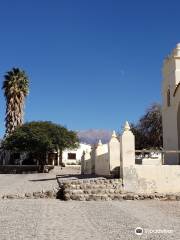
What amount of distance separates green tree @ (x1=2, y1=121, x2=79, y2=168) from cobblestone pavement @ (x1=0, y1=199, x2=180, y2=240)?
1434 inches

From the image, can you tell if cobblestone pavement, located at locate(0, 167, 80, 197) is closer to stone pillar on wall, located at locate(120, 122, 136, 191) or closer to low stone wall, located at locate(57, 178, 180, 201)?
low stone wall, located at locate(57, 178, 180, 201)

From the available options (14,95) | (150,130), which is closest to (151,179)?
(150,130)

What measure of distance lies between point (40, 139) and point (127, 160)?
35.1 metres

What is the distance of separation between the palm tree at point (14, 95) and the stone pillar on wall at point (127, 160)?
42.9 metres

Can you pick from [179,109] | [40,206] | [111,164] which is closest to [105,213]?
[40,206]

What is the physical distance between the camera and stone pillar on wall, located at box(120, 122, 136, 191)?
18.1m

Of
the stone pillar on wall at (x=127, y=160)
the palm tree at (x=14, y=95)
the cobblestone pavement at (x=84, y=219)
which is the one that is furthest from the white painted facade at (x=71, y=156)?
the cobblestone pavement at (x=84, y=219)

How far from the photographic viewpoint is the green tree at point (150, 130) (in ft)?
160

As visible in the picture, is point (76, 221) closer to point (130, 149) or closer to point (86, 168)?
point (130, 149)

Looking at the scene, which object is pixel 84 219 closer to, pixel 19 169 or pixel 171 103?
pixel 171 103

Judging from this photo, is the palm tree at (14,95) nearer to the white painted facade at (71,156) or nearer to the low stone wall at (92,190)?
the white painted facade at (71,156)

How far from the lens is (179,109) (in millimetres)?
24188

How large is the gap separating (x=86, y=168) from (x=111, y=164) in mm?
13011

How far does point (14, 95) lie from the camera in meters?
61.1
